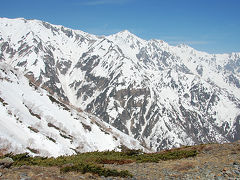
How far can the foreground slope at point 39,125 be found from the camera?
2879 inches

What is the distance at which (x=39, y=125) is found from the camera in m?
101

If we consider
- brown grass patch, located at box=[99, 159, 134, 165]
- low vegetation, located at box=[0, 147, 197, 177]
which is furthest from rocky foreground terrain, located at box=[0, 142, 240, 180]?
brown grass patch, located at box=[99, 159, 134, 165]

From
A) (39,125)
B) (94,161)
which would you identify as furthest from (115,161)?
(39,125)

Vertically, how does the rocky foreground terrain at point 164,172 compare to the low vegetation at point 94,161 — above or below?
below

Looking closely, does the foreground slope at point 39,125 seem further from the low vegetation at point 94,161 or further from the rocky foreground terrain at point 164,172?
the rocky foreground terrain at point 164,172

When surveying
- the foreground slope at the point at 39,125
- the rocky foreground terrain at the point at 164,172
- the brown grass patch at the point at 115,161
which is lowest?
the rocky foreground terrain at the point at 164,172

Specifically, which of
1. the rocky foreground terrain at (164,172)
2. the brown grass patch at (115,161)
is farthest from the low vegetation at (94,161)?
the rocky foreground terrain at (164,172)

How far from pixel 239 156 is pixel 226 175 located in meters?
6.31

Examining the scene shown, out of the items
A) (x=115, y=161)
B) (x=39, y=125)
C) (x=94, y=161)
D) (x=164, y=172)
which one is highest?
(x=39, y=125)

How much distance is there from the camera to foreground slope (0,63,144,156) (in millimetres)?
73125

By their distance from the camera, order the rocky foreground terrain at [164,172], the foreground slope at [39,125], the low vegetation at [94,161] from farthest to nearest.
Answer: the foreground slope at [39,125], the low vegetation at [94,161], the rocky foreground terrain at [164,172]

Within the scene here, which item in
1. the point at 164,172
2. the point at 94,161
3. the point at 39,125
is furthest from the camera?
the point at 39,125

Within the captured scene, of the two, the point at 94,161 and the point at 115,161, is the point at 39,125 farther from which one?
the point at 115,161

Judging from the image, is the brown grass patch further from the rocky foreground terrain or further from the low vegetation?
the rocky foreground terrain
